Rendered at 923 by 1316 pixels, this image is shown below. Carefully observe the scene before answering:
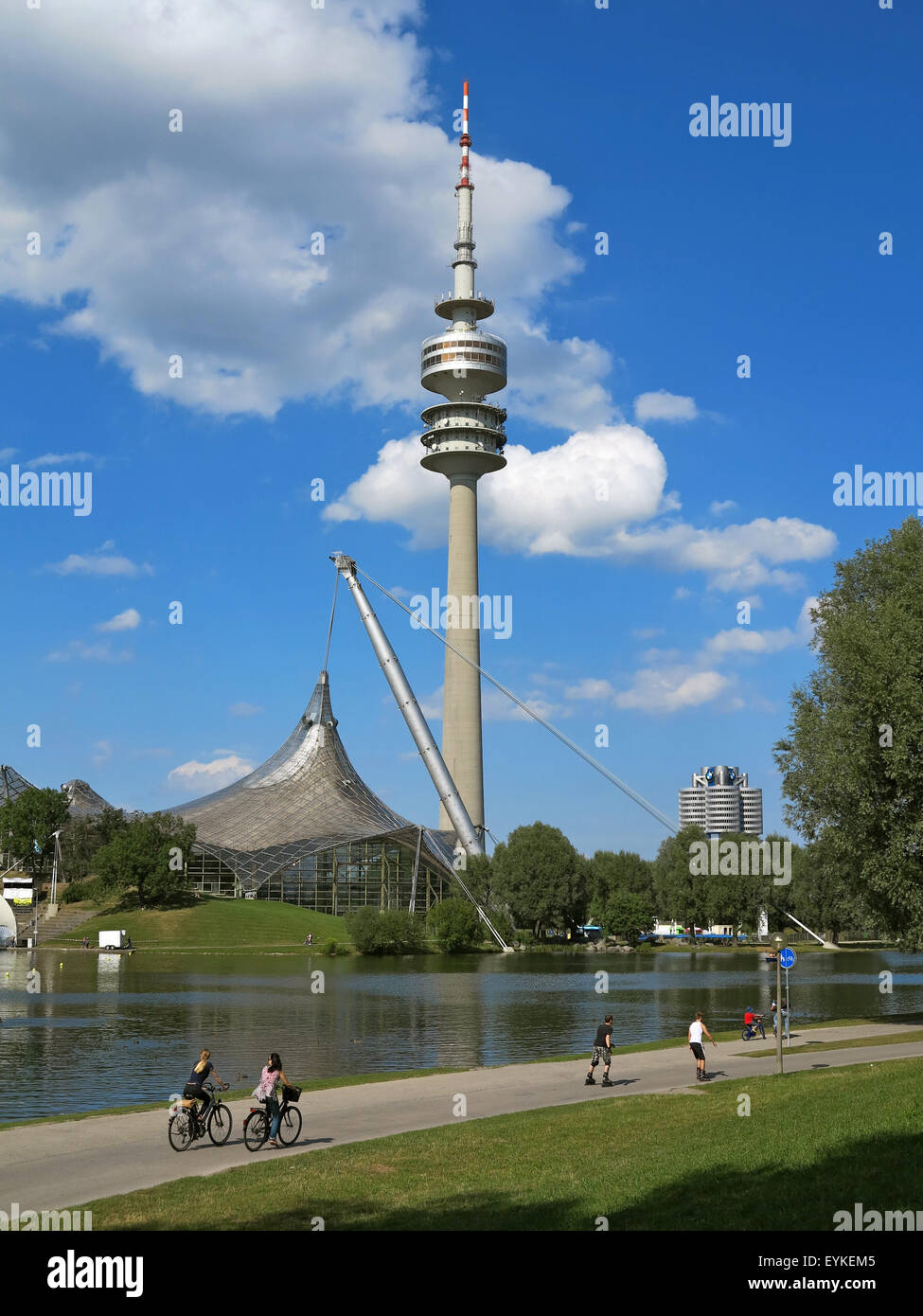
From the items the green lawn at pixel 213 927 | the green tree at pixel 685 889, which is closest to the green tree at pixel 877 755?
the green lawn at pixel 213 927

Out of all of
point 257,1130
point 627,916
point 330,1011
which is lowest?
point 627,916

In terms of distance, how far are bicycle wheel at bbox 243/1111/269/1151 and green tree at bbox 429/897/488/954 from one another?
3020 inches

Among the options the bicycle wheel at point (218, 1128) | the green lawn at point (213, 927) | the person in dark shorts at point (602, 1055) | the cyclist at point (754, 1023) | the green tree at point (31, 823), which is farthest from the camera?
the green tree at point (31, 823)

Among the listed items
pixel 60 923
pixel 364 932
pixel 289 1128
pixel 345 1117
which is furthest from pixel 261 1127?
pixel 60 923

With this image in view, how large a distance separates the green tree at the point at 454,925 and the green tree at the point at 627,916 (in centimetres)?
2084

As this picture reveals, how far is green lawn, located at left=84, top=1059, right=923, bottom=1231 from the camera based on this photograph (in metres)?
11.8

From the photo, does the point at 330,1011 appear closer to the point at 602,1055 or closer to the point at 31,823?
the point at 602,1055

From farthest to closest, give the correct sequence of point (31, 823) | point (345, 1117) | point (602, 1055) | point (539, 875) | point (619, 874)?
point (619, 874)
point (31, 823)
point (539, 875)
point (602, 1055)
point (345, 1117)

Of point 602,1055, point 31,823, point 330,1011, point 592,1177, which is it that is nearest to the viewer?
point 592,1177

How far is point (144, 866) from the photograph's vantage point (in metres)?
106

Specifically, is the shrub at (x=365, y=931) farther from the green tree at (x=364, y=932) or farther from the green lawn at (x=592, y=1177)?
the green lawn at (x=592, y=1177)

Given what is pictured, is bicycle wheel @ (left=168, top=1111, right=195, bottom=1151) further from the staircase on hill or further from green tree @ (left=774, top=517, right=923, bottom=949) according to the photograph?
the staircase on hill

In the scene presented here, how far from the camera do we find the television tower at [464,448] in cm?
12494

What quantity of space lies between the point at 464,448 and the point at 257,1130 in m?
119
